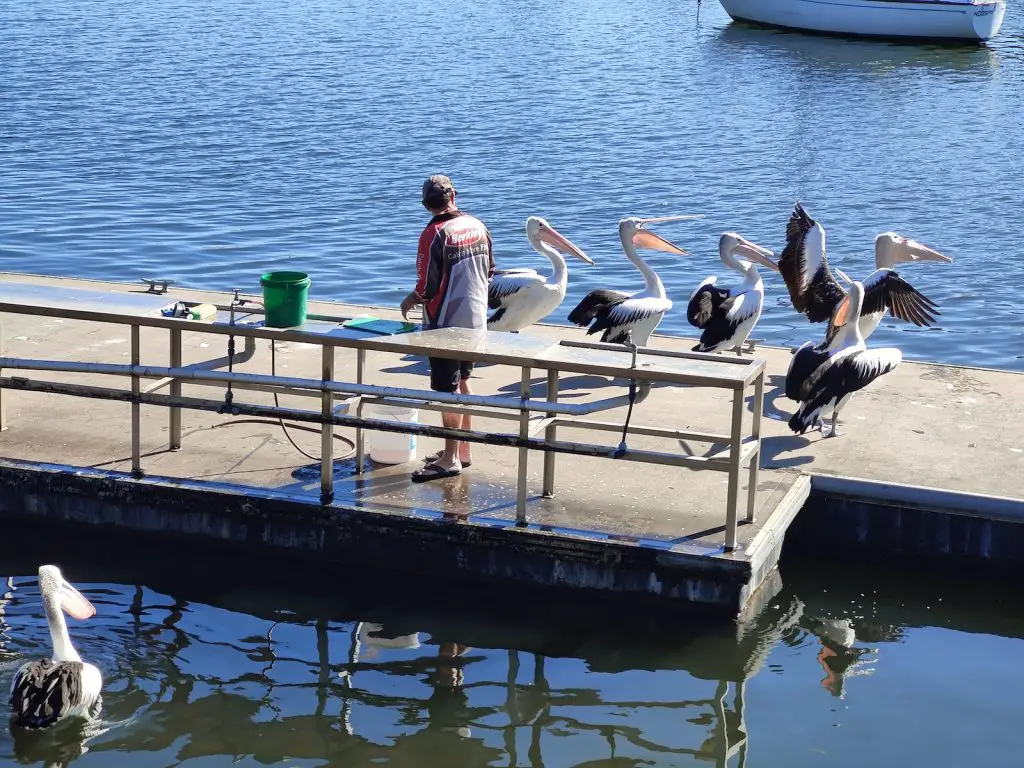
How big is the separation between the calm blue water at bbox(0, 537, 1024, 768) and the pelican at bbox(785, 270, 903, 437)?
113 centimetres

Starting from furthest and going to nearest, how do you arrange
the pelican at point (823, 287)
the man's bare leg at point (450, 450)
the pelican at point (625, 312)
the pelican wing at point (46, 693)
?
the pelican at point (625, 312) → the pelican at point (823, 287) → the man's bare leg at point (450, 450) → the pelican wing at point (46, 693)

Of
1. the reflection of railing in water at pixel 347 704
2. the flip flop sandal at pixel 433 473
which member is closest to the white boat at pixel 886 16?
the flip flop sandal at pixel 433 473

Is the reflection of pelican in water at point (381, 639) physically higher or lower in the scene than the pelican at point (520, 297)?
lower

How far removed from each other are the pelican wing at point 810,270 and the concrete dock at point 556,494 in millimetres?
975

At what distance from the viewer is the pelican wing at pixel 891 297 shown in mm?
10828

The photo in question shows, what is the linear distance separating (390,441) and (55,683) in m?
2.78

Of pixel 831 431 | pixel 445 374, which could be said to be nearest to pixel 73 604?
pixel 445 374

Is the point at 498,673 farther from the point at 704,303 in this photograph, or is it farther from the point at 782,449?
the point at 704,303

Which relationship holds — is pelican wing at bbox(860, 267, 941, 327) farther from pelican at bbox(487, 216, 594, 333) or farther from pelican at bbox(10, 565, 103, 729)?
pelican at bbox(10, 565, 103, 729)

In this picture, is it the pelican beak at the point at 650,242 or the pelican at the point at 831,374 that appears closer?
the pelican at the point at 831,374

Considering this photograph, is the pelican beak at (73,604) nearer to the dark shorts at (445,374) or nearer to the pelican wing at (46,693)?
the pelican wing at (46,693)

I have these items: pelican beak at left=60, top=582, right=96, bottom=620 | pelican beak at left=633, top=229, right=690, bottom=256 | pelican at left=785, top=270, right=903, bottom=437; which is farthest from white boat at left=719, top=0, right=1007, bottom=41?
pelican beak at left=60, top=582, right=96, bottom=620

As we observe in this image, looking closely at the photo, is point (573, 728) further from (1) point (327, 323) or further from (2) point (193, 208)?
(2) point (193, 208)

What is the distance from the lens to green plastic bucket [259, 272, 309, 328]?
7.77 metres
